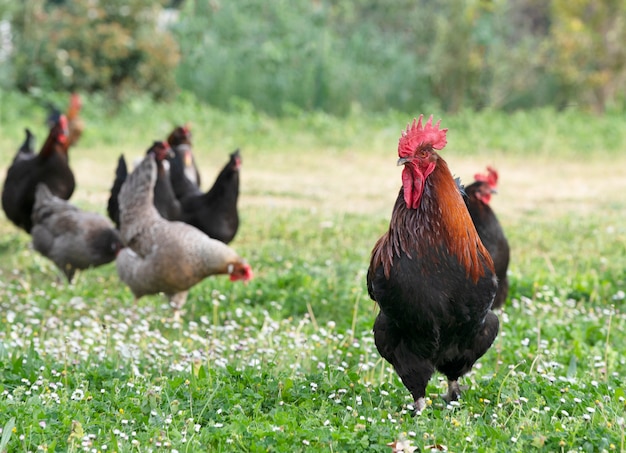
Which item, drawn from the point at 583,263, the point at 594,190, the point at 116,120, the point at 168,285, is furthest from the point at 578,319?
the point at 116,120

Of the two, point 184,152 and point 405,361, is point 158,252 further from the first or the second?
point 405,361

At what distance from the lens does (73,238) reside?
7543 millimetres

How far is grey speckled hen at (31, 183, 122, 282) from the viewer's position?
24.6ft

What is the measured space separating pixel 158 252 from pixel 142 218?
364 mm

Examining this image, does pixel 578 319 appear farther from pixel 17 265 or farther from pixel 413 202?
pixel 17 265

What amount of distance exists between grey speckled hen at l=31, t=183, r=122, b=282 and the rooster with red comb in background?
12.7 ft

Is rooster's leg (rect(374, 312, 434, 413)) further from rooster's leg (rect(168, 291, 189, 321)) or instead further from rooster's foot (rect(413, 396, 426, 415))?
rooster's leg (rect(168, 291, 189, 321))

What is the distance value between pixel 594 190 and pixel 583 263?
18.2 ft

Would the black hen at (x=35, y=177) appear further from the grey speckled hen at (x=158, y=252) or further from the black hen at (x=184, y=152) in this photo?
the grey speckled hen at (x=158, y=252)

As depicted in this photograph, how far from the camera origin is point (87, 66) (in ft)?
56.1

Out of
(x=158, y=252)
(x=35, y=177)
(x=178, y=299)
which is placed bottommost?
(x=178, y=299)

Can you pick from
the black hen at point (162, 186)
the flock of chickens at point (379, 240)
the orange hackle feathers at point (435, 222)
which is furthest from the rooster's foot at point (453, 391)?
the black hen at point (162, 186)

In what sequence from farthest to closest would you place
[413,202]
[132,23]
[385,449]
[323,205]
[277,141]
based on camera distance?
[132,23]
[277,141]
[323,205]
[413,202]
[385,449]

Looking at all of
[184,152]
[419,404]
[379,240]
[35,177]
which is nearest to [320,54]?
[184,152]
